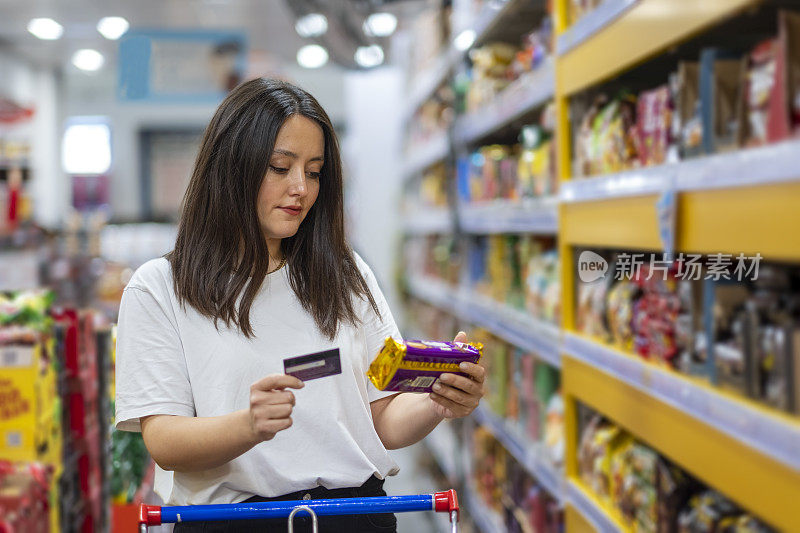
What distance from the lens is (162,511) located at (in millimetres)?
1492

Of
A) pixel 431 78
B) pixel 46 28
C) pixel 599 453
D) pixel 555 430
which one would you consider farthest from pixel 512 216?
pixel 46 28

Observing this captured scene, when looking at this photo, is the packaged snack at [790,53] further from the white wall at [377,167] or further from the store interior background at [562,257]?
the white wall at [377,167]

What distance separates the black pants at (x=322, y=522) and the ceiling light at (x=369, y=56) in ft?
15.4

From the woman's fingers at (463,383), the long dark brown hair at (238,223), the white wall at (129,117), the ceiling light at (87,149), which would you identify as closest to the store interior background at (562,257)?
the woman's fingers at (463,383)

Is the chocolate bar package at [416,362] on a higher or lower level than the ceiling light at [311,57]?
lower

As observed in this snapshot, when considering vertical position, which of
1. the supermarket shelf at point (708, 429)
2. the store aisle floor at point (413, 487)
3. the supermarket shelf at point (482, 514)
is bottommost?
the store aisle floor at point (413, 487)

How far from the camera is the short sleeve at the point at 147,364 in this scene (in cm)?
153

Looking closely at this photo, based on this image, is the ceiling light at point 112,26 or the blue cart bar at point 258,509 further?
the ceiling light at point 112,26

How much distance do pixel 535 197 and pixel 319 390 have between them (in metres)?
1.72

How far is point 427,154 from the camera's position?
579 centimetres

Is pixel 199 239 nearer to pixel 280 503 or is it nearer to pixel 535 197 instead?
pixel 280 503

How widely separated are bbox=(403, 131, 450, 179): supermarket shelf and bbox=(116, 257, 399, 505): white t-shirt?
3.23 metres

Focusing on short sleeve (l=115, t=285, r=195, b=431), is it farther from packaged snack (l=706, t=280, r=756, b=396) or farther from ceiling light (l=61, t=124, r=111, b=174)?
ceiling light (l=61, t=124, r=111, b=174)

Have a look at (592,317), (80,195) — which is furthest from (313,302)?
(80,195)
